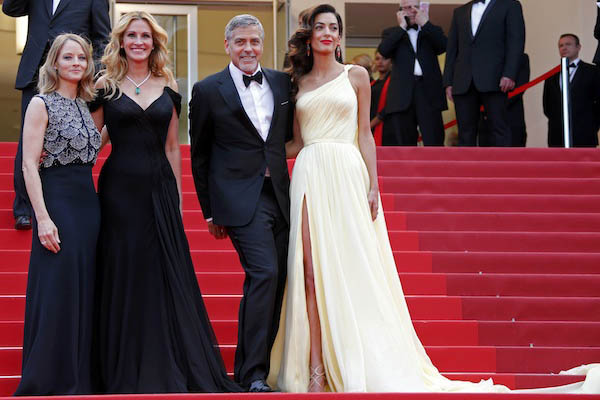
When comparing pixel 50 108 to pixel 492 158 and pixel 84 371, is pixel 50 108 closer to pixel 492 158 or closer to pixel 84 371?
pixel 84 371

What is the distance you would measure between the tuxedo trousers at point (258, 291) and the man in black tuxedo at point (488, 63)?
187 inches

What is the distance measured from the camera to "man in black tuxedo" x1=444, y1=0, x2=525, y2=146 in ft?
33.3

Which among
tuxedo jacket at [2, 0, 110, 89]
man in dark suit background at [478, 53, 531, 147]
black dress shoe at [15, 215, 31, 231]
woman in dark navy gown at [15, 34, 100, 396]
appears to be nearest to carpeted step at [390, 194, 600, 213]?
tuxedo jacket at [2, 0, 110, 89]

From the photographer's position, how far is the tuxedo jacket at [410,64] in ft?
35.0

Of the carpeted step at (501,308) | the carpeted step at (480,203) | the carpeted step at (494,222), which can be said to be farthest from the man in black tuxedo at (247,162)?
the carpeted step at (480,203)

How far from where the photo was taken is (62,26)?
7.67 m

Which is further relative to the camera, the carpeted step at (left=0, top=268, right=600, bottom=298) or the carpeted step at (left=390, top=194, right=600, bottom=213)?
the carpeted step at (left=390, top=194, right=600, bottom=213)

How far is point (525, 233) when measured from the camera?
328 inches

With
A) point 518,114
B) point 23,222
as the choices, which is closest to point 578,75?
point 518,114

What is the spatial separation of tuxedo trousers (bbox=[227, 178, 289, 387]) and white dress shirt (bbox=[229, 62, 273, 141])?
0.30m

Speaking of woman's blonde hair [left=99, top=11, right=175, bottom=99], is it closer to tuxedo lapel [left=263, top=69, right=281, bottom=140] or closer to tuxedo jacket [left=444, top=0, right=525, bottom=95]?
tuxedo lapel [left=263, top=69, right=281, bottom=140]

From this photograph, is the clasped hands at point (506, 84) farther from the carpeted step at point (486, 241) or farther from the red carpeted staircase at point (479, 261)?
the carpeted step at point (486, 241)

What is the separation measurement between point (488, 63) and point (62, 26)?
160 inches

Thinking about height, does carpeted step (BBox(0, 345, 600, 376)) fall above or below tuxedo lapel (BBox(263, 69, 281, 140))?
below
